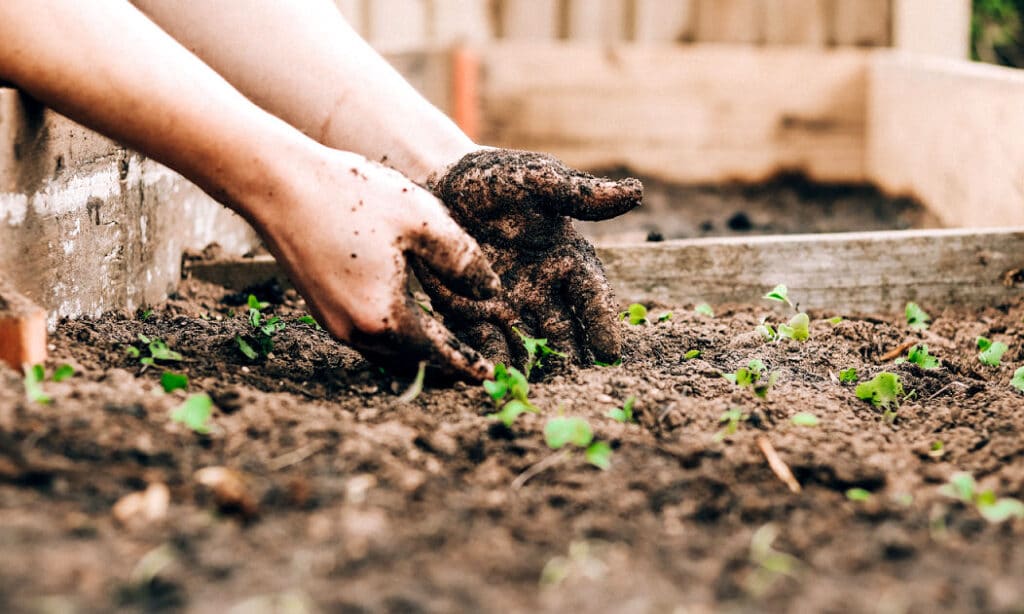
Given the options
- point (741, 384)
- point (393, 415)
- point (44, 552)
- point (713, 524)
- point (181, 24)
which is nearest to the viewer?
point (44, 552)

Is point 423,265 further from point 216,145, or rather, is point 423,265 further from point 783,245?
point 783,245

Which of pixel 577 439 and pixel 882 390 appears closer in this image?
pixel 577 439

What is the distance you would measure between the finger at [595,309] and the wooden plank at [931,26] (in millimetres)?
3293

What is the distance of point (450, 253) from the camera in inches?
60.0

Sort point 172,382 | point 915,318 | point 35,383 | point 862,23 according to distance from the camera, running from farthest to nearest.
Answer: point 862,23 → point 915,318 → point 172,382 → point 35,383

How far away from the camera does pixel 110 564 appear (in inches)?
35.0

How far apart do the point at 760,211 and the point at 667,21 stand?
1314mm

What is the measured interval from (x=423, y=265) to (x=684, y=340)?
0.56 m

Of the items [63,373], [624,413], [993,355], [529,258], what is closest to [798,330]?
[993,355]

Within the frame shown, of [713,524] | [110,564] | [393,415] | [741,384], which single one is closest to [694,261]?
[741,384]

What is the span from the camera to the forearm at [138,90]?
138cm

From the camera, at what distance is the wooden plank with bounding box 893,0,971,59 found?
4.43 meters

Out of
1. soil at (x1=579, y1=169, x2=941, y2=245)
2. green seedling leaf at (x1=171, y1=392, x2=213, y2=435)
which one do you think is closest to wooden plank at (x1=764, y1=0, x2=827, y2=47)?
soil at (x1=579, y1=169, x2=941, y2=245)

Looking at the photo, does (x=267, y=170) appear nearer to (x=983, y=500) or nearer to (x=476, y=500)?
(x=476, y=500)
